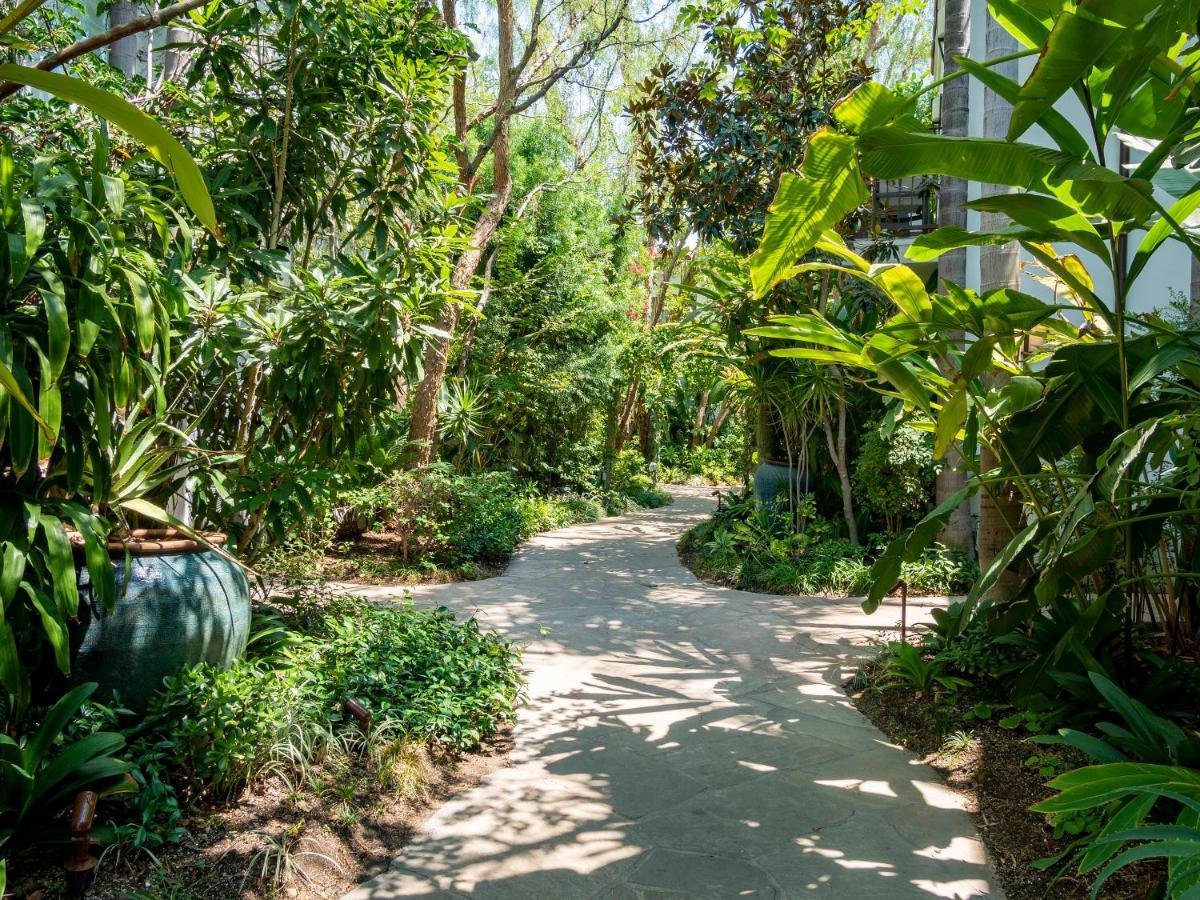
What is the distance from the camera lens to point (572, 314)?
529 inches

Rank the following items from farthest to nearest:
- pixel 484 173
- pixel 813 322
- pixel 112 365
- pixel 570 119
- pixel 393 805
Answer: pixel 570 119 → pixel 484 173 → pixel 813 322 → pixel 393 805 → pixel 112 365

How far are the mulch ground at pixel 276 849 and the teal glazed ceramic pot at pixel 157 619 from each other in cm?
67

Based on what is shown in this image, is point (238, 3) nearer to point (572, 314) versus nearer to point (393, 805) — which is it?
point (393, 805)

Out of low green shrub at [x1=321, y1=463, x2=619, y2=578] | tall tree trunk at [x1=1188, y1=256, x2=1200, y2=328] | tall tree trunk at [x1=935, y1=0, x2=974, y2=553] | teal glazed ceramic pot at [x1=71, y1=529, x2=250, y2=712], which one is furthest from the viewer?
low green shrub at [x1=321, y1=463, x2=619, y2=578]

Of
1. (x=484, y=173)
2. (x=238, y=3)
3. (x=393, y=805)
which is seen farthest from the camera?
(x=484, y=173)

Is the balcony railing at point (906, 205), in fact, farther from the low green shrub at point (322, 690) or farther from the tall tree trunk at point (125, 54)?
the tall tree trunk at point (125, 54)

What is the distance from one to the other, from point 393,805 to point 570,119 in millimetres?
16450

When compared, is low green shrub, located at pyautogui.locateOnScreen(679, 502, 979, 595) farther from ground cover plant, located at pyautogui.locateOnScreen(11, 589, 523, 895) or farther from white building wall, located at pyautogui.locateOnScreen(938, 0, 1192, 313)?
ground cover plant, located at pyautogui.locateOnScreen(11, 589, 523, 895)

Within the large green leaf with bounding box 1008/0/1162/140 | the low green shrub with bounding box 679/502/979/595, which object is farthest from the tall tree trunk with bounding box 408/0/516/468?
the large green leaf with bounding box 1008/0/1162/140

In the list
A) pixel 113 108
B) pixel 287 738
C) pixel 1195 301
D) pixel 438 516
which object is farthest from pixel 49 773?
pixel 438 516

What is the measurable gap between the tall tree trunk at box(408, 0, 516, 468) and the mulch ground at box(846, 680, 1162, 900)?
6.21m

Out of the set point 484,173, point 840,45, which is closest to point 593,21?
point 484,173

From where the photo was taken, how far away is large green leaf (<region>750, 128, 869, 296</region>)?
2557 mm

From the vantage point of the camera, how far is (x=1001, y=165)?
2645 mm
